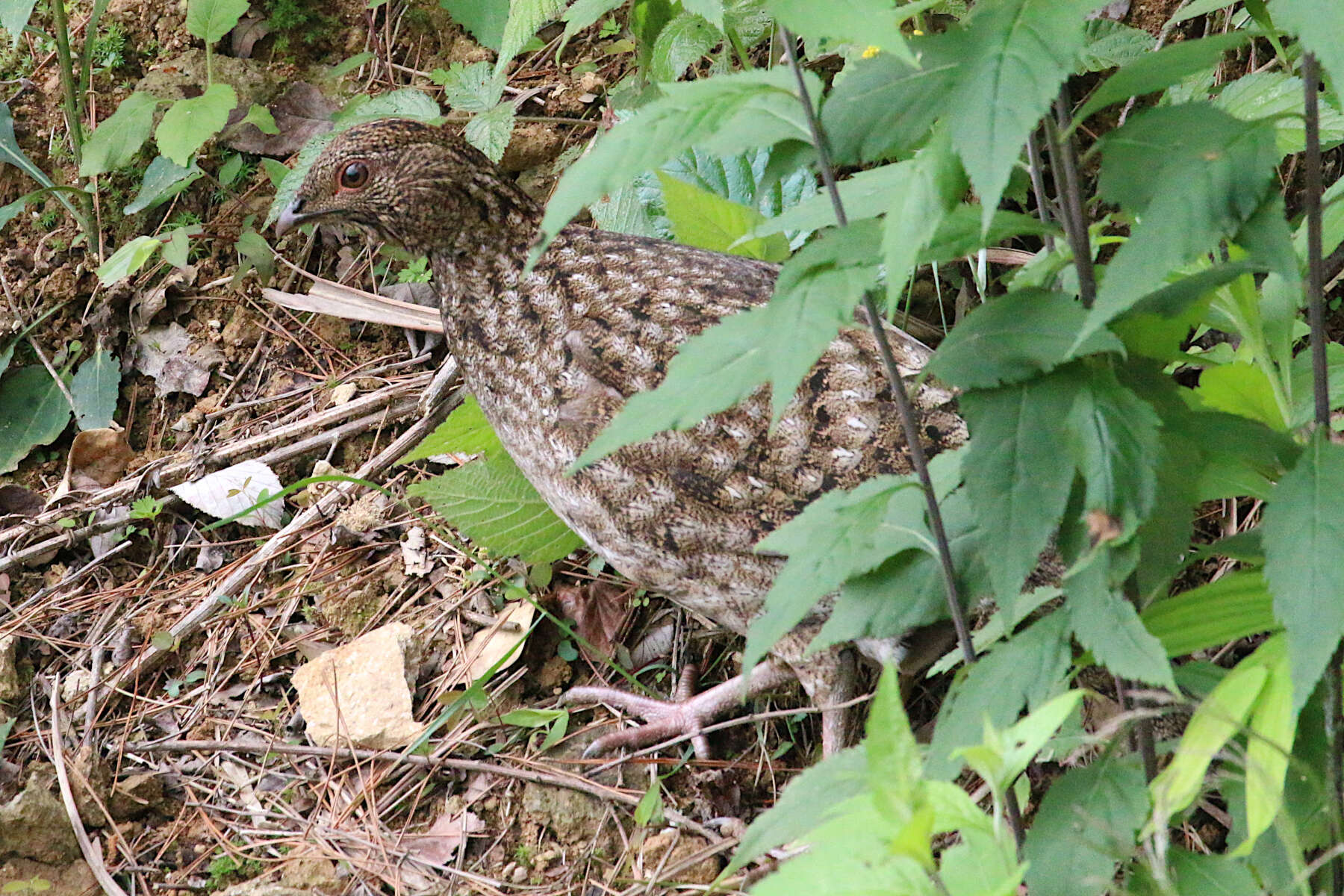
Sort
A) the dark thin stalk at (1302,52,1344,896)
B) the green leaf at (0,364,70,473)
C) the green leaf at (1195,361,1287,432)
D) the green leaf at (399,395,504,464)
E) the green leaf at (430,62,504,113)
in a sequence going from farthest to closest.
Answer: the green leaf at (0,364,70,473), the green leaf at (430,62,504,113), the green leaf at (399,395,504,464), the green leaf at (1195,361,1287,432), the dark thin stalk at (1302,52,1344,896)

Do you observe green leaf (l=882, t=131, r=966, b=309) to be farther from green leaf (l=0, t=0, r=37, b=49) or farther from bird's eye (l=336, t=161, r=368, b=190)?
green leaf (l=0, t=0, r=37, b=49)

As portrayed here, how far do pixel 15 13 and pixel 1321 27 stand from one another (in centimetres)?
397

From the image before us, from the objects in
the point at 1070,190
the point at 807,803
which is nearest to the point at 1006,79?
the point at 1070,190

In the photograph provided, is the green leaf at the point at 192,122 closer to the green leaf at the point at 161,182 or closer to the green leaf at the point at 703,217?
the green leaf at the point at 161,182

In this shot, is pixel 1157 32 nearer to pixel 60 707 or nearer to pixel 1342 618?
pixel 1342 618

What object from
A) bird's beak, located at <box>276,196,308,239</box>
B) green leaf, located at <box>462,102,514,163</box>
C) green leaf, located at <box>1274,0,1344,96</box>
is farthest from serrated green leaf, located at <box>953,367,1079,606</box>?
green leaf, located at <box>462,102,514,163</box>

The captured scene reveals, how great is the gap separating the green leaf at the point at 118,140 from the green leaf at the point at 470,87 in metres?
1.22

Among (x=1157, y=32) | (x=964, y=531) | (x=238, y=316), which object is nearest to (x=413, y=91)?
(x=238, y=316)

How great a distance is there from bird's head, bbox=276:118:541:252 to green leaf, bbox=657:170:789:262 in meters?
0.41

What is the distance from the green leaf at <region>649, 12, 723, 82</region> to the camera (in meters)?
3.48

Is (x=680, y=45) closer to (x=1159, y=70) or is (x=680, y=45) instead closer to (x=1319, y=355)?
(x=1159, y=70)

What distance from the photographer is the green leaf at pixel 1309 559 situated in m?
1.41

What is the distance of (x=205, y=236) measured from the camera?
15.6ft

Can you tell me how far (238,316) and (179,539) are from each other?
0.97m
